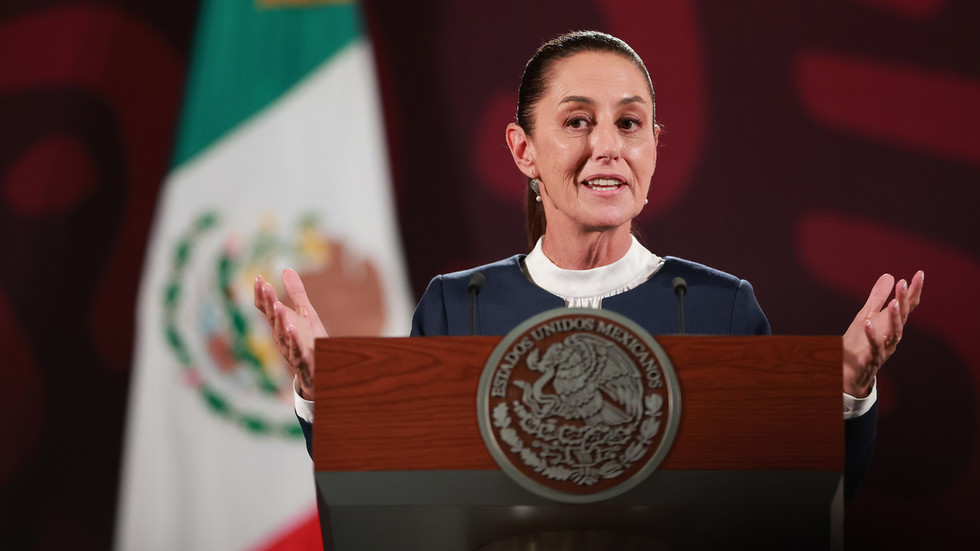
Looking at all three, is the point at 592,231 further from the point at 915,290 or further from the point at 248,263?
the point at 248,263

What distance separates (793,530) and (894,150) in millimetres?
2180

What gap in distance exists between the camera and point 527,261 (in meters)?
2.12

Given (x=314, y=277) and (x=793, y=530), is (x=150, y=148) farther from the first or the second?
(x=793, y=530)

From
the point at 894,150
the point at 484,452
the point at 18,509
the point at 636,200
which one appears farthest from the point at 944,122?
the point at 18,509

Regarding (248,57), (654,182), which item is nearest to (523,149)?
(654,182)

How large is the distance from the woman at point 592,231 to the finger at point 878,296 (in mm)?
328

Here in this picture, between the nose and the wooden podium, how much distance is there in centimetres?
75

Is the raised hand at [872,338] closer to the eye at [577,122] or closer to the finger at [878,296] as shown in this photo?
the finger at [878,296]

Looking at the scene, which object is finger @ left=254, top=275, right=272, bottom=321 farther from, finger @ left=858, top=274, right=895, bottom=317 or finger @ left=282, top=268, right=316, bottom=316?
finger @ left=858, top=274, right=895, bottom=317

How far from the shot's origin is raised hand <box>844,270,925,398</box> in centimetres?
153

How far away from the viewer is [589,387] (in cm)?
129

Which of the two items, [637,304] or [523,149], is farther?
[523,149]

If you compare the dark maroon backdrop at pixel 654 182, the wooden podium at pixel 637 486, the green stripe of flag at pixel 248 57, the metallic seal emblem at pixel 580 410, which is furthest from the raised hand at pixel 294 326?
the green stripe of flag at pixel 248 57

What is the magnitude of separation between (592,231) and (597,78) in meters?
0.30
